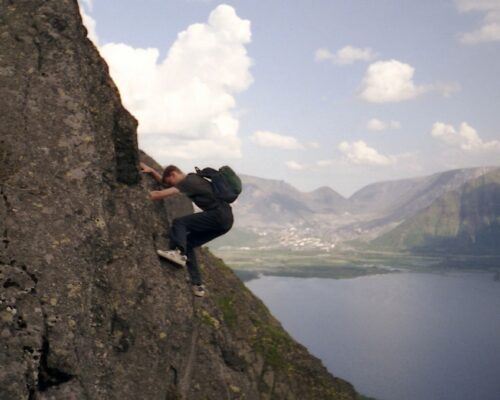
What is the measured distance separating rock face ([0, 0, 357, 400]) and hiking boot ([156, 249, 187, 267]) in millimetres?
287

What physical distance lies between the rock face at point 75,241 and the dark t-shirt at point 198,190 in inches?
53.8

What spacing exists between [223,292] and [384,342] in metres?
180

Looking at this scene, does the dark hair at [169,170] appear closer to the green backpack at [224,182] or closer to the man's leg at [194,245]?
the green backpack at [224,182]

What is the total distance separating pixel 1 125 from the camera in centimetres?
1134

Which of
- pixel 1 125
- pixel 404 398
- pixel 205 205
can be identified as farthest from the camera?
pixel 404 398

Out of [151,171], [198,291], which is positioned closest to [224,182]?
[151,171]

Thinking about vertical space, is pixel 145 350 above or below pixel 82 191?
below

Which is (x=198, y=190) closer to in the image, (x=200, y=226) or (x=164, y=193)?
(x=164, y=193)

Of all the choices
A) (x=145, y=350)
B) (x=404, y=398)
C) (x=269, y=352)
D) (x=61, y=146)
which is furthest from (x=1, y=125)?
(x=404, y=398)

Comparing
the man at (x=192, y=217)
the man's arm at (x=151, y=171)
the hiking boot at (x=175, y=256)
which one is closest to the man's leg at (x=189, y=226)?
the man at (x=192, y=217)

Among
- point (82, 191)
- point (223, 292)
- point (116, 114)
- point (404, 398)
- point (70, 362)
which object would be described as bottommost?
point (404, 398)

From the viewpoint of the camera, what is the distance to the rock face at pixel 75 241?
988cm

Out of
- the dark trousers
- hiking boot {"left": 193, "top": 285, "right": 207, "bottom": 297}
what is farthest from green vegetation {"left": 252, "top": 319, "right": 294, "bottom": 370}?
the dark trousers

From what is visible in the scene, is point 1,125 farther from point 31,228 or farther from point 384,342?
point 384,342
